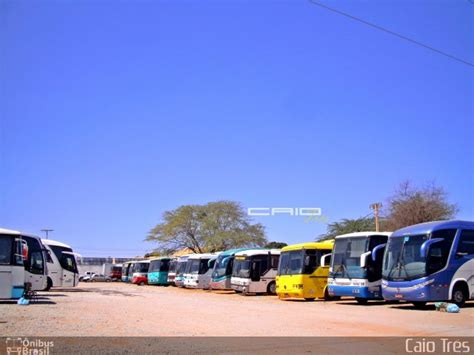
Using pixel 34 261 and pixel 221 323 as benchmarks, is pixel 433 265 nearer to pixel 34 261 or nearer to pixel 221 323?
pixel 221 323

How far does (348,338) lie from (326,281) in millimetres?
15206

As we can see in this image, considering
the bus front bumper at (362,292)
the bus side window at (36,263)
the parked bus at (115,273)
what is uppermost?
the bus side window at (36,263)

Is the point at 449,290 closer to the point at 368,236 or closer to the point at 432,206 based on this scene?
the point at 368,236

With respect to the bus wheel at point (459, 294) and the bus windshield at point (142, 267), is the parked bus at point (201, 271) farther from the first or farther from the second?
the bus wheel at point (459, 294)

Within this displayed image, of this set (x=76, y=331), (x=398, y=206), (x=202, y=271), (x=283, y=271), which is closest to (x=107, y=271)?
(x=202, y=271)

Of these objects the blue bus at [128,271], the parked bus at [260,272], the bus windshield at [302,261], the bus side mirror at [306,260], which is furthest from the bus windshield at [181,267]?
the bus side mirror at [306,260]

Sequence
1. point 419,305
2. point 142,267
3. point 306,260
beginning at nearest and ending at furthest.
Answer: point 419,305, point 306,260, point 142,267

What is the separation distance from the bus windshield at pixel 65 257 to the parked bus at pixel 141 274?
24.2m

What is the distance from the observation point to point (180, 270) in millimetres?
47531

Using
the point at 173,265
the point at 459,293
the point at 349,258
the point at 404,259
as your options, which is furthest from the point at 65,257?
the point at 459,293

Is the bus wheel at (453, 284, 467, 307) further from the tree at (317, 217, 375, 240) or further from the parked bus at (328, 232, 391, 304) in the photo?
the tree at (317, 217, 375, 240)

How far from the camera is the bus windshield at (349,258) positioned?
22328 millimetres

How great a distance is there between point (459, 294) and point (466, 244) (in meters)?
1.87

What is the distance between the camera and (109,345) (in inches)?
390
